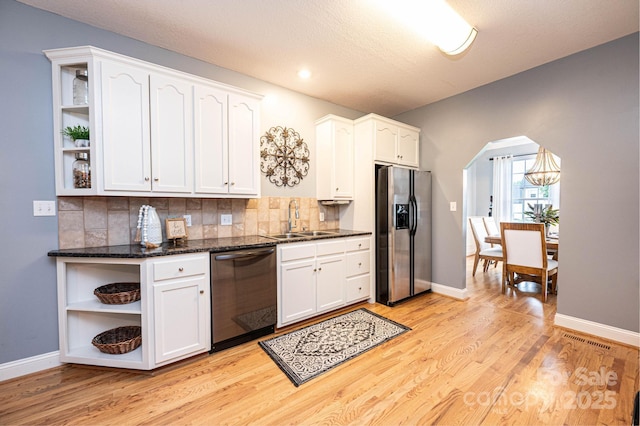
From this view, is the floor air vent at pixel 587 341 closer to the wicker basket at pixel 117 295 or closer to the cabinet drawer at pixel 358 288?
the cabinet drawer at pixel 358 288

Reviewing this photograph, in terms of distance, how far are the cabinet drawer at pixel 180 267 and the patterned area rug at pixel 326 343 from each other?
895 millimetres

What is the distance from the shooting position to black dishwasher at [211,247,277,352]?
7.02 ft

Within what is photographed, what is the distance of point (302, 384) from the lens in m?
1.79

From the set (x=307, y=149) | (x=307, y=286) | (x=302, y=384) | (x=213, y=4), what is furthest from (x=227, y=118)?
(x=302, y=384)

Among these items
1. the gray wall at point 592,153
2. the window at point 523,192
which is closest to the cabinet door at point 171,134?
the gray wall at point 592,153

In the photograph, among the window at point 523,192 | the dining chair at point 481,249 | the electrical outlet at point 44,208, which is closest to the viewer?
the electrical outlet at point 44,208

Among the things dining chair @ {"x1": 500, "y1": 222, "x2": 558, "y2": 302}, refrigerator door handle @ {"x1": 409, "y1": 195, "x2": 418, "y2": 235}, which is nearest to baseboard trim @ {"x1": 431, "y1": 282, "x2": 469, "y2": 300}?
dining chair @ {"x1": 500, "y1": 222, "x2": 558, "y2": 302}

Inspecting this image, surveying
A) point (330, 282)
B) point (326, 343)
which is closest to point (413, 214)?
point (330, 282)

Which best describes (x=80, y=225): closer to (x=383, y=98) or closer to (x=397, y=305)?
(x=397, y=305)

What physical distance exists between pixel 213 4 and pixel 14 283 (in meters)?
2.45

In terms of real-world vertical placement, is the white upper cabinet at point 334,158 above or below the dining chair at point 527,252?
above

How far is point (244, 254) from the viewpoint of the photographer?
2256 mm

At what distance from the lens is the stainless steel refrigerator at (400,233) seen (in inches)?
125

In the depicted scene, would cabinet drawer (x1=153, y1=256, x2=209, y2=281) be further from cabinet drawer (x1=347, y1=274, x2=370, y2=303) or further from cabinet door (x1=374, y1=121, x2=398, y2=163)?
cabinet door (x1=374, y1=121, x2=398, y2=163)
